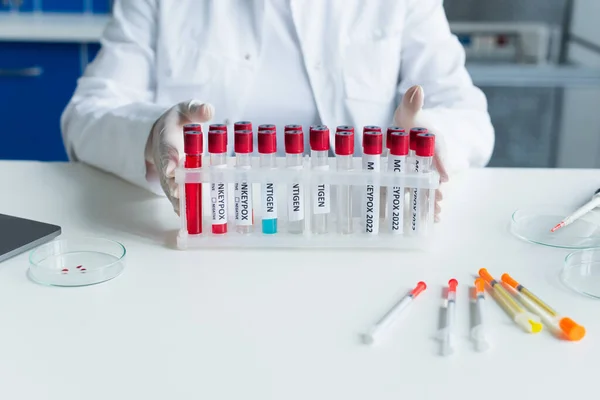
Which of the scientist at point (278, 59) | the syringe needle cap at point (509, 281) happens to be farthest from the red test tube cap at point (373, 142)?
the scientist at point (278, 59)

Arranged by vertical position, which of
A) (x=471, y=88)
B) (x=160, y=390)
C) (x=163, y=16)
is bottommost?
(x=160, y=390)

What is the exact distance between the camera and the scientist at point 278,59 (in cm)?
144

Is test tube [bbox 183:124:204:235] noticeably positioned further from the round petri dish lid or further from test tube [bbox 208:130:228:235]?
the round petri dish lid

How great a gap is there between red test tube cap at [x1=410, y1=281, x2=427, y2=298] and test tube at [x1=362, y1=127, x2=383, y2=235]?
0.44 feet

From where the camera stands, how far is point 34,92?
2.70m

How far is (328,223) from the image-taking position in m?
0.96

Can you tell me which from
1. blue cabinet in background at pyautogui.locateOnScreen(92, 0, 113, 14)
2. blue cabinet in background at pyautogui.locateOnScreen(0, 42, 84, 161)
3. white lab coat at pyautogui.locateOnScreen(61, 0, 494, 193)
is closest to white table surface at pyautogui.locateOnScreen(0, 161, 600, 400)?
white lab coat at pyautogui.locateOnScreen(61, 0, 494, 193)

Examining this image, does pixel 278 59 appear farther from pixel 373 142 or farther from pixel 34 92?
pixel 34 92

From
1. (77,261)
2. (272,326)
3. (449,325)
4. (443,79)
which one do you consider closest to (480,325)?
(449,325)

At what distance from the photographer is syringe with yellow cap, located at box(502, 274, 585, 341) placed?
0.72m

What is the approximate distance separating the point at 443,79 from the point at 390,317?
810mm

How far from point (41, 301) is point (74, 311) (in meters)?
0.05

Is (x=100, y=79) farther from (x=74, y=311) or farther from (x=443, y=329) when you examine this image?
(x=443, y=329)

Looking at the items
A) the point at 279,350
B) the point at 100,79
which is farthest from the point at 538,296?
the point at 100,79
